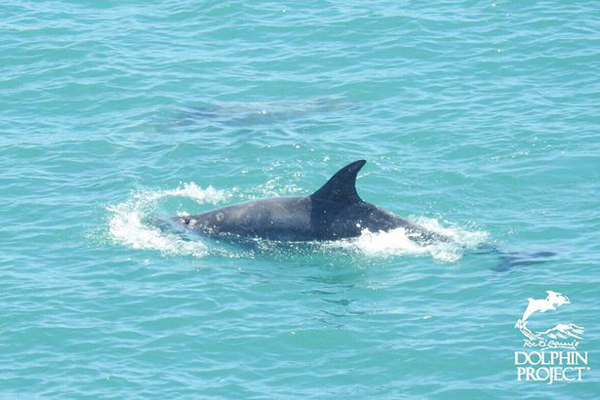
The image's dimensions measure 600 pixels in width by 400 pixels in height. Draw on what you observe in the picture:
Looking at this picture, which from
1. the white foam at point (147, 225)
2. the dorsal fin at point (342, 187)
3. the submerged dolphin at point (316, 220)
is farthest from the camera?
the white foam at point (147, 225)

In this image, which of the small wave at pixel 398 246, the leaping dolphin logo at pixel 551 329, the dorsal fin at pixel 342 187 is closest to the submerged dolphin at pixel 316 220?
the dorsal fin at pixel 342 187

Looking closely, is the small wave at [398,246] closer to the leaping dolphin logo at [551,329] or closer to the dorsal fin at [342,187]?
the dorsal fin at [342,187]

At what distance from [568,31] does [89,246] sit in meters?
17.3

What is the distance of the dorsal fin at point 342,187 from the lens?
24703mm

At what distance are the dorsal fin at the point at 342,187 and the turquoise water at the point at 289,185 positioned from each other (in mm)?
890

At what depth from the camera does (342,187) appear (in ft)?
82.5

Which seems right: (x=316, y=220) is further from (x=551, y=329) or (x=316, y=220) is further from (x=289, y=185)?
(x=551, y=329)

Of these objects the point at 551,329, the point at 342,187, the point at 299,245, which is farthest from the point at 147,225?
the point at 551,329

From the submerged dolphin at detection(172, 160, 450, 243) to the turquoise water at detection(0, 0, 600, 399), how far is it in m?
0.34

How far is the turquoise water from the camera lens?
21.6 meters

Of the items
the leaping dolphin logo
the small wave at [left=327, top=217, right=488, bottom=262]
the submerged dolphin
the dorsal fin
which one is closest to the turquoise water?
the small wave at [left=327, top=217, right=488, bottom=262]

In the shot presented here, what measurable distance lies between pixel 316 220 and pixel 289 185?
3.18 m

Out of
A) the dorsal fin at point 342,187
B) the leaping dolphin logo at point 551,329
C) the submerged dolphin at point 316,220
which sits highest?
the dorsal fin at point 342,187

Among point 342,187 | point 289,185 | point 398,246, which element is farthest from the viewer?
point 289,185
